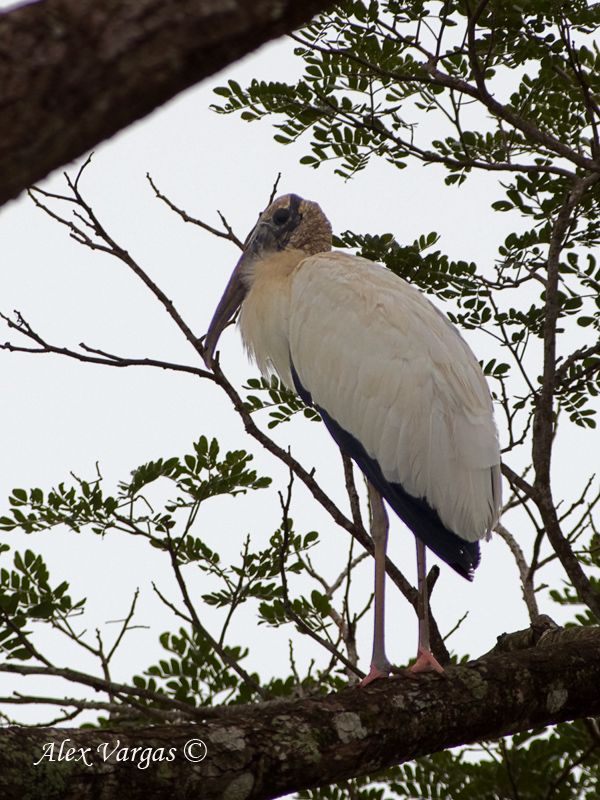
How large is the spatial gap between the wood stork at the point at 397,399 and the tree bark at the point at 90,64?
2.59 metres

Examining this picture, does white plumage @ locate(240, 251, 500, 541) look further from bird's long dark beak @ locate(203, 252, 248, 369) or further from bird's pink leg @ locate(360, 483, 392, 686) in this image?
bird's long dark beak @ locate(203, 252, 248, 369)

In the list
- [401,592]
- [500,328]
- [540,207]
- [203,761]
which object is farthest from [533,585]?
[203,761]

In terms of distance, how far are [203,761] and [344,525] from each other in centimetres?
156

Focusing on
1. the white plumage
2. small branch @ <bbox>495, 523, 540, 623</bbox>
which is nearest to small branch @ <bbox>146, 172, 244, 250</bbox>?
the white plumage

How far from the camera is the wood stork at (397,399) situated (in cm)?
355

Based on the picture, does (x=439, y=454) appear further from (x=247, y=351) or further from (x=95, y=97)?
(x=95, y=97)

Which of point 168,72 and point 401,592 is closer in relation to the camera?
point 168,72

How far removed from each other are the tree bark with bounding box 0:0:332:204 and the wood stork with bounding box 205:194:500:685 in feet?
8.49

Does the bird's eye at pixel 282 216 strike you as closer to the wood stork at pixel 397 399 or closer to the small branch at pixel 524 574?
the wood stork at pixel 397 399

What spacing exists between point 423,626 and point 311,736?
1137 mm

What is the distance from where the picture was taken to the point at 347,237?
4.34 metres

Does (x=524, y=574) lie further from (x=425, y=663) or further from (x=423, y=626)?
(x=425, y=663)

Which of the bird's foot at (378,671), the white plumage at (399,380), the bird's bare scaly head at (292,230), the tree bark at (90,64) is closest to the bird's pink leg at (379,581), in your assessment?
the bird's foot at (378,671)

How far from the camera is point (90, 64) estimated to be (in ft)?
3.20
